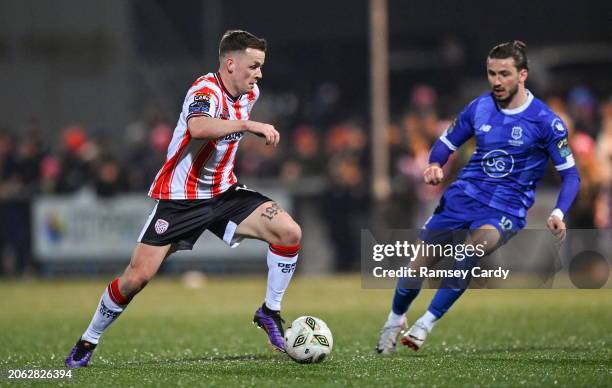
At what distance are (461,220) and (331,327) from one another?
9.69 feet

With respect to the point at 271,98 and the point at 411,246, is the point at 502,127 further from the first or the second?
the point at 271,98

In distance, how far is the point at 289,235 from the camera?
27.1 feet

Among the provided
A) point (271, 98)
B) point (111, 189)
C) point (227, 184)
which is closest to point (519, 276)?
point (227, 184)

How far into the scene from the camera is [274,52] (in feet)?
83.5

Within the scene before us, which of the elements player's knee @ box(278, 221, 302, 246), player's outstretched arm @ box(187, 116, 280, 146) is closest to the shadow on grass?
player's knee @ box(278, 221, 302, 246)

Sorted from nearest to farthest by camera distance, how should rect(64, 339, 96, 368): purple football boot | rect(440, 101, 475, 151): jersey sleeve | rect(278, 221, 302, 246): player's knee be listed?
rect(64, 339, 96, 368): purple football boot < rect(278, 221, 302, 246): player's knee < rect(440, 101, 475, 151): jersey sleeve

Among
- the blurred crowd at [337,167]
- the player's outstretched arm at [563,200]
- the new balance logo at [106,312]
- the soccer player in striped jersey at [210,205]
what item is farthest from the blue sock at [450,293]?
the blurred crowd at [337,167]

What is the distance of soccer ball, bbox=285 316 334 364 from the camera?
795cm

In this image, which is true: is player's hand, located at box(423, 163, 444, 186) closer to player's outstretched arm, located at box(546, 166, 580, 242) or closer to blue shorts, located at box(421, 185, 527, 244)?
blue shorts, located at box(421, 185, 527, 244)

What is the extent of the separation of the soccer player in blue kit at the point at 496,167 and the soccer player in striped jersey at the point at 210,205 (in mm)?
1168

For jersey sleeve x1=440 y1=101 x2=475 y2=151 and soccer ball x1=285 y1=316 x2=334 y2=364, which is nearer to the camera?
soccer ball x1=285 y1=316 x2=334 y2=364

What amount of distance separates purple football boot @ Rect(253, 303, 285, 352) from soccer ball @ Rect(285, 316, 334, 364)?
13.0 inches

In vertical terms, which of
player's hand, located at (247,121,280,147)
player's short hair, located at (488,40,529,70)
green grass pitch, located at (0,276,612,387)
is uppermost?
player's short hair, located at (488,40,529,70)

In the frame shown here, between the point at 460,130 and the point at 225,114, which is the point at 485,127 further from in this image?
the point at 225,114
